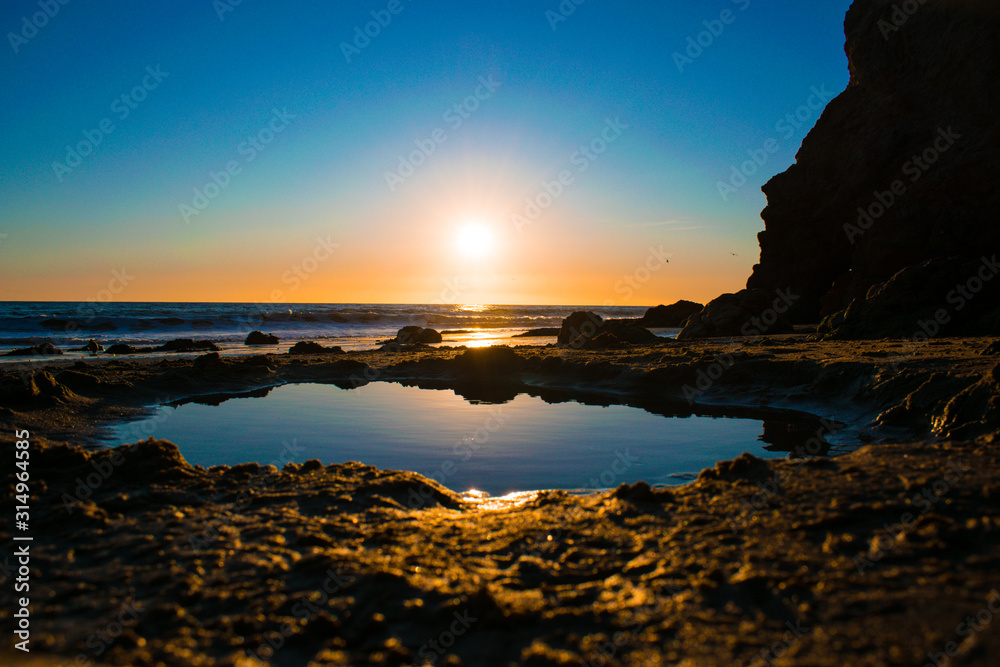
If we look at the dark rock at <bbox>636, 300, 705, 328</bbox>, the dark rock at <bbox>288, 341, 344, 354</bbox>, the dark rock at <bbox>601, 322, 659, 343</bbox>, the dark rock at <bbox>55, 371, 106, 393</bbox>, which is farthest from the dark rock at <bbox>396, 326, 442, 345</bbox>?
the dark rock at <bbox>55, 371, 106, 393</bbox>

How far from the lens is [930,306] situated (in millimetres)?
12352

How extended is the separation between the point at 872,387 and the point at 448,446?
19.4 ft

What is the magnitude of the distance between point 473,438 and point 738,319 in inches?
650

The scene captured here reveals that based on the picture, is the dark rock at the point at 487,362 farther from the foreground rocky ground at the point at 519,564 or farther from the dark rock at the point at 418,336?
the dark rock at the point at 418,336

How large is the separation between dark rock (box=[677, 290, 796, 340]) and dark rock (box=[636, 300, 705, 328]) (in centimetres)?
1176

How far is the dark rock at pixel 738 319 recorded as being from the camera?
19.9m

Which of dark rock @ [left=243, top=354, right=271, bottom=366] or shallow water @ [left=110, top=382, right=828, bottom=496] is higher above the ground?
dark rock @ [left=243, top=354, right=271, bottom=366]

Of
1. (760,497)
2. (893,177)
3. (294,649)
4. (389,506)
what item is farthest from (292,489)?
(893,177)

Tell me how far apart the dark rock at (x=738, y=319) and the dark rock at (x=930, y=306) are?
18.4ft

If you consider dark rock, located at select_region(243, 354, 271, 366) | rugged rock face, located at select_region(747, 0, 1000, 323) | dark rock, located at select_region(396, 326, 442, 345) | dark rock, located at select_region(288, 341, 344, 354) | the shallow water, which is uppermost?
rugged rock face, located at select_region(747, 0, 1000, 323)

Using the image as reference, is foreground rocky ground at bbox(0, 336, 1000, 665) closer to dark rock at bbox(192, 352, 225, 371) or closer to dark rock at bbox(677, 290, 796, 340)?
dark rock at bbox(192, 352, 225, 371)

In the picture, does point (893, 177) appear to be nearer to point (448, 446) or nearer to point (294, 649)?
point (448, 446)

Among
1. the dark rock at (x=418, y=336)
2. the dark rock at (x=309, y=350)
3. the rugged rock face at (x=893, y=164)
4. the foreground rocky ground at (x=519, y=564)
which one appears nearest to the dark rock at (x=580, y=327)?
the dark rock at (x=418, y=336)

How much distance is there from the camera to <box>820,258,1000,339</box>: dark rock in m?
11.8
